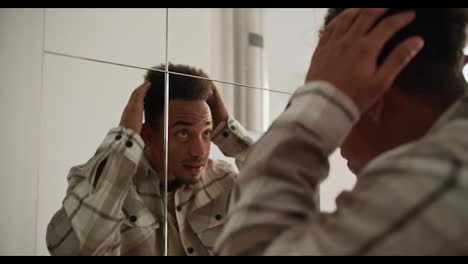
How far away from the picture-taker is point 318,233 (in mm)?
383

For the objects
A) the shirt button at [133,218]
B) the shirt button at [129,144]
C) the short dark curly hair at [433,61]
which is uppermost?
the short dark curly hair at [433,61]

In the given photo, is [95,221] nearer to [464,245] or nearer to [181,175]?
[181,175]

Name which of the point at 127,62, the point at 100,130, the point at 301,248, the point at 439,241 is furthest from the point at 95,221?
the point at 439,241

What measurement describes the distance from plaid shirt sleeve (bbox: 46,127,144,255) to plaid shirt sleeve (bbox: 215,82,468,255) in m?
0.31

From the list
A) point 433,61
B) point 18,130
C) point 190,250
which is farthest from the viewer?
point 190,250

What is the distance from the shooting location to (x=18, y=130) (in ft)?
2.22

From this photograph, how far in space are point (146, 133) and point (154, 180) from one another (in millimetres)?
86

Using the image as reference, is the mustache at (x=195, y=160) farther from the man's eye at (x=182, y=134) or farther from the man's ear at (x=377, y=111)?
the man's ear at (x=377, y=111)

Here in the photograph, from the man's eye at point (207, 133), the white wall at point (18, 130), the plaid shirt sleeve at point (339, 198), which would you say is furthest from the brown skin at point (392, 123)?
the white wall at point (18, 130)

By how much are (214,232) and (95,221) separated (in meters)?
0.22

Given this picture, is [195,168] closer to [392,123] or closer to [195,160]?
[195,160]

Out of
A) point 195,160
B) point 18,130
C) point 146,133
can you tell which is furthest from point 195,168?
point 18,130

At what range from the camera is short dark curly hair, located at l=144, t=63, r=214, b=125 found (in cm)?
77

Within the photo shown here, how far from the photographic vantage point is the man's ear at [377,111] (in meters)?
0.54
